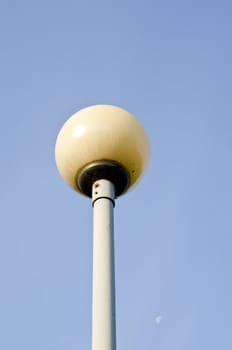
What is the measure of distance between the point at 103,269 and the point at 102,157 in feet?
4.34

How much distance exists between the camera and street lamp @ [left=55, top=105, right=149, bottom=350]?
7.12 metres

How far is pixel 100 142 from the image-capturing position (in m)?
7.33

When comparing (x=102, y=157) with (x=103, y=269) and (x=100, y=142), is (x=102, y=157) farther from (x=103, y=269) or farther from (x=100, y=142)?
(x=103, y=269)

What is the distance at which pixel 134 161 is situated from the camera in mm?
7539

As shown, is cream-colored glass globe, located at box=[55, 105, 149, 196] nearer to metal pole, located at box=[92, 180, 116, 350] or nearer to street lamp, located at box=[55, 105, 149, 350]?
street lamp, located at box=[55, 105, 149, 350]

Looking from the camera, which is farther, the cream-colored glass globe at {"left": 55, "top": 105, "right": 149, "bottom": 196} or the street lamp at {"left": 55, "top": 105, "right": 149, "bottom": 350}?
the cream-colored glass globe at {"left": 55, "top": 105, "right": 149, "bottom": 196}

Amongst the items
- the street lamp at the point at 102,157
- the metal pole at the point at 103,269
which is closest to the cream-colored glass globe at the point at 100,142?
the street lamp at the point at 102,157

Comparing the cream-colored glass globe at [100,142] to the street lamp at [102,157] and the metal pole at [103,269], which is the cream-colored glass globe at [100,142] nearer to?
the street lamp at [102,157]

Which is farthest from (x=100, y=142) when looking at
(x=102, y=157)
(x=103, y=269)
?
(x=103, y=269)

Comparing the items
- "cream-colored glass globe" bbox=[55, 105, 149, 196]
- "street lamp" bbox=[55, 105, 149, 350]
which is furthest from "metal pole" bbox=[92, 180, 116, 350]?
"cream-colored glass globe" bbox=[55, 105, 149, 196]

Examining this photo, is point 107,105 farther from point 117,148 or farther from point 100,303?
point 100,303

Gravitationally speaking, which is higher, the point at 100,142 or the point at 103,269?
the point at 100,142

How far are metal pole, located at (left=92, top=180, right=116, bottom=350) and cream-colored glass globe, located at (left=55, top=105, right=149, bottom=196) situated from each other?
0.31 meters

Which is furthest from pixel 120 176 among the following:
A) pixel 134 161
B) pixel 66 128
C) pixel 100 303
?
pixel 100 303
